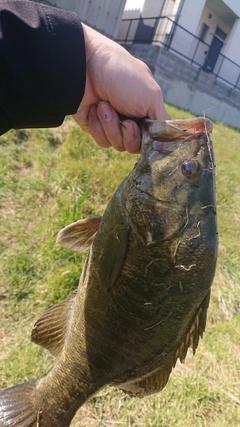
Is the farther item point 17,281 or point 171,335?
point 17,281

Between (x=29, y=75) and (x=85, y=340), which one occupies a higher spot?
(x=29, y=75)

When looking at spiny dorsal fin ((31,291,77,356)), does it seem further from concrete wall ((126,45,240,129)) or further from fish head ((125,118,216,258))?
concrete wall ((126,45,240,129))

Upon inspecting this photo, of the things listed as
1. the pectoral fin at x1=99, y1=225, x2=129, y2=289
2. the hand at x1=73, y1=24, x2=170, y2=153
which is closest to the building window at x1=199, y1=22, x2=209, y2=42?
the hand at x1=73, y1=24, x2=170, y2=153

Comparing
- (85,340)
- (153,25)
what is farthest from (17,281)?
(153,25)

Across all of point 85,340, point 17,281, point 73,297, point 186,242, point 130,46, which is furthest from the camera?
point 130,46

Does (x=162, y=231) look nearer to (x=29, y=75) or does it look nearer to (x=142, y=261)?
(x=142, y=261)

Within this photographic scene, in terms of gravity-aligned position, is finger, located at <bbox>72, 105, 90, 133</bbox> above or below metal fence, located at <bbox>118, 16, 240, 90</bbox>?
above

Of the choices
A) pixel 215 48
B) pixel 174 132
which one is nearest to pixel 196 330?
pixel 174 132
